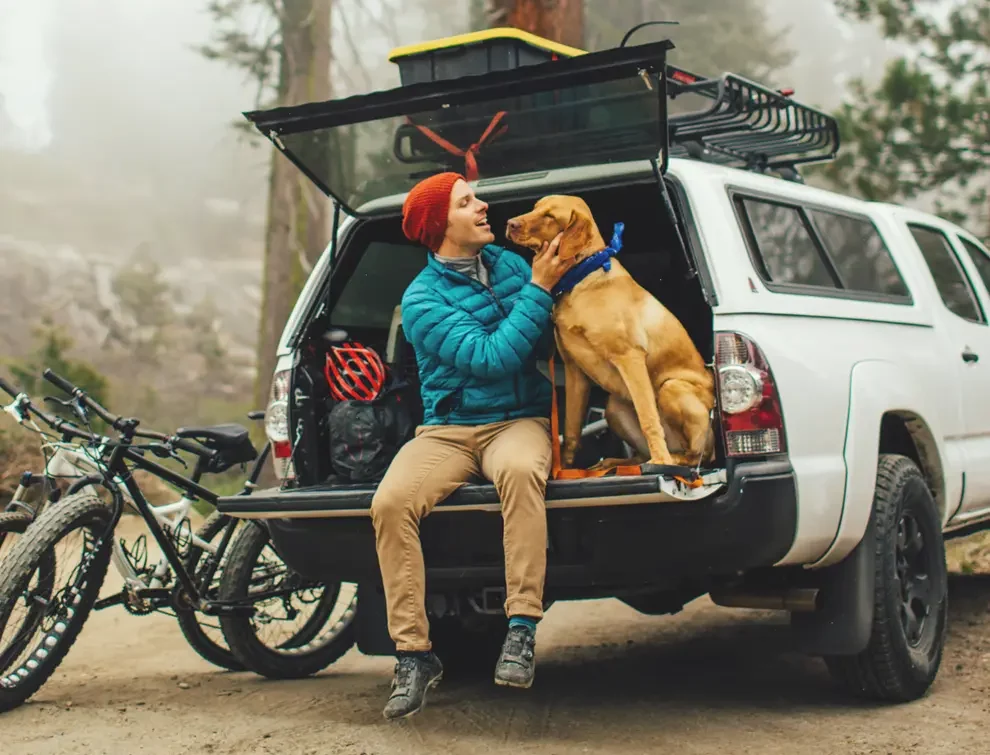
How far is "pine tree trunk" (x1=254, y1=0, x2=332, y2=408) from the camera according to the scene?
1647 centimetres

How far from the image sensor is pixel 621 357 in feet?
15.0

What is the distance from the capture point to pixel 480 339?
15.2 ft

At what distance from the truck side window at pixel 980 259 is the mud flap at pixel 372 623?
Result: 3.39 meters

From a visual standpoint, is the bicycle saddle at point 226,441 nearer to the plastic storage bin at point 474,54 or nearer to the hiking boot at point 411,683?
the plastic storage bin at point 474,54

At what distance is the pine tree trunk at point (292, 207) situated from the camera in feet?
54.0

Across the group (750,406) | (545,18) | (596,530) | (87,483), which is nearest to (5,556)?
(87,483)

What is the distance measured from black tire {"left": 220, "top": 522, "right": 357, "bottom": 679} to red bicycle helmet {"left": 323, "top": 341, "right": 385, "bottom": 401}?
3.89 feet

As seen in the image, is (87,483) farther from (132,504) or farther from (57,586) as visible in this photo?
(57,586)

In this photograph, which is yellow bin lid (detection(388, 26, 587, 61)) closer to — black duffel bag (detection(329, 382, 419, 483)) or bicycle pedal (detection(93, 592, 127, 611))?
black duffel bag (detection(329, 382, 419, 483))

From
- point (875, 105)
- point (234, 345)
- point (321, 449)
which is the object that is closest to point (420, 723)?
point (321, 449)

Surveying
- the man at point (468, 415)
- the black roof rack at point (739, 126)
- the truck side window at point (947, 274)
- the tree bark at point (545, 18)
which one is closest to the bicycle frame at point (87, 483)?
the man at point (468, 415)

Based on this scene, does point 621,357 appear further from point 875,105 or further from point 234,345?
point 234,345

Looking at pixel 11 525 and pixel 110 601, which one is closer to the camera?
pixel 11 525

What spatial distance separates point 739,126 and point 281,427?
221 centimetres
